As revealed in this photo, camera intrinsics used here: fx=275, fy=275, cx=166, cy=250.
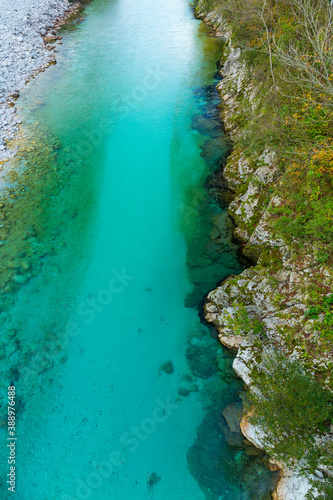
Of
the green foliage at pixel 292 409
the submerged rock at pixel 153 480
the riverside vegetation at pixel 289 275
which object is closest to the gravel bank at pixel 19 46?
the riverside vegetation at pixel 289 275

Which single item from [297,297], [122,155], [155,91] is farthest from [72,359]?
[155,91]

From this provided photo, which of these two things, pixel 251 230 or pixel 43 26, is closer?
pixel 251 230

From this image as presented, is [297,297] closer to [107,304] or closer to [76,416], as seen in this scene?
[107,304]

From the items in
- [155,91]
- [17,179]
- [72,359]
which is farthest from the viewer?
[155,91]

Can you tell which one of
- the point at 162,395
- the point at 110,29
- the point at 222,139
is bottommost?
the point at 162,395

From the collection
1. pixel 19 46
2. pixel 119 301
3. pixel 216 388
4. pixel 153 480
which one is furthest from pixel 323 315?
pixel 19 46

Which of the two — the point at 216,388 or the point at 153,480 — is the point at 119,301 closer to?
the point at 216,388
